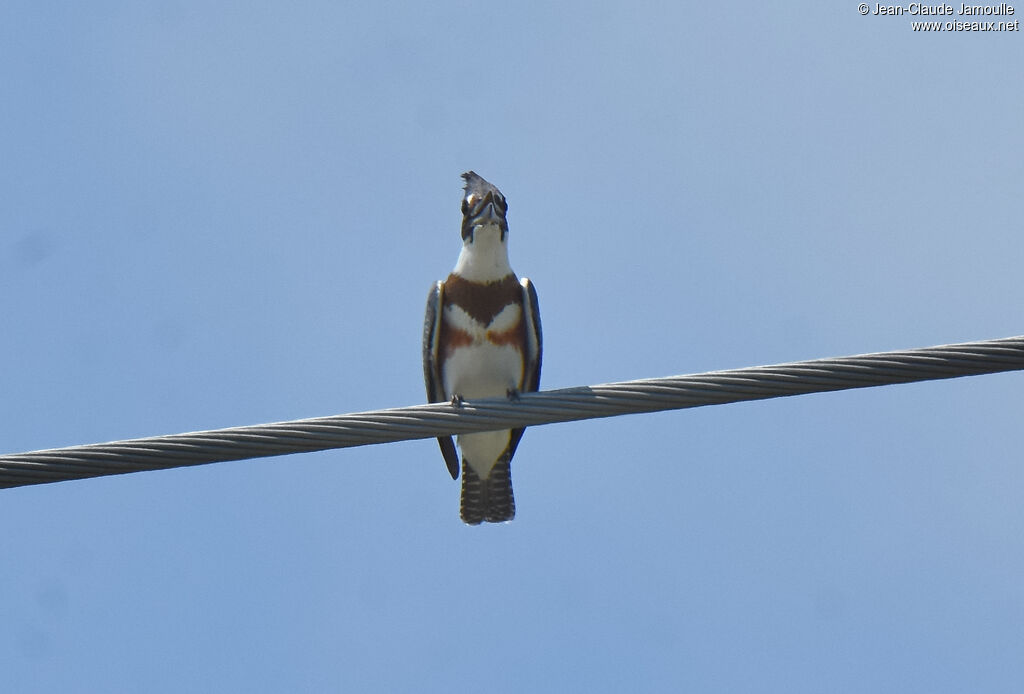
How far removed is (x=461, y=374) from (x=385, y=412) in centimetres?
232

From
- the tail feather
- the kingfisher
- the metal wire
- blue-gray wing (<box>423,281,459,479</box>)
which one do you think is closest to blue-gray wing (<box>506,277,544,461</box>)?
the kingfisher

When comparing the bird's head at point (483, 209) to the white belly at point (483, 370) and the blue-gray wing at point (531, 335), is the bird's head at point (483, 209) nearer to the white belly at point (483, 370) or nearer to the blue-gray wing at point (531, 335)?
the blue-gray wing at point (531, 335)

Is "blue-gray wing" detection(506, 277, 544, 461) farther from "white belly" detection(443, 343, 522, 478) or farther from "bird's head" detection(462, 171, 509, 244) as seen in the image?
"bird's head" detection(462, 171, 509, 244)

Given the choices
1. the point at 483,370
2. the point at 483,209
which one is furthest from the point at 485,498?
the point at 483,209

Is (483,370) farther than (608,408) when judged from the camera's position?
Yes

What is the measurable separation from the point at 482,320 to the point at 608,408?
2.32m

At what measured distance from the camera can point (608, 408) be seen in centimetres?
414

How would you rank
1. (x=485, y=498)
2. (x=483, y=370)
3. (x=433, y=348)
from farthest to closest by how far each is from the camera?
(x=485, y=498), (x=433, y=348), (x=483, y=370)

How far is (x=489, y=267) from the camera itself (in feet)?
21.0

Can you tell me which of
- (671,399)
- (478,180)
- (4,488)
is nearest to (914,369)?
(671,399)

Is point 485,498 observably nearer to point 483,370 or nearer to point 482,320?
point 483,370

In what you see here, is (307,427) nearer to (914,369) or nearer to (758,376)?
(758,376)

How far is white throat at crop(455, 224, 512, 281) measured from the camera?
21.0 ft

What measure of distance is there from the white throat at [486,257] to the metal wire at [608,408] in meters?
2.35
